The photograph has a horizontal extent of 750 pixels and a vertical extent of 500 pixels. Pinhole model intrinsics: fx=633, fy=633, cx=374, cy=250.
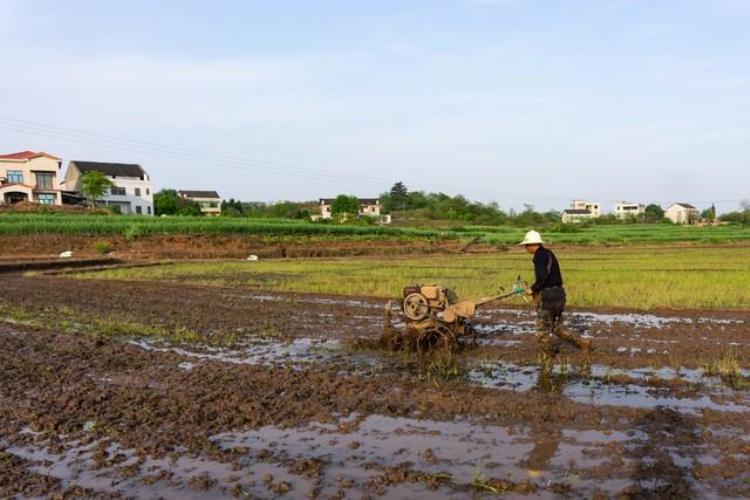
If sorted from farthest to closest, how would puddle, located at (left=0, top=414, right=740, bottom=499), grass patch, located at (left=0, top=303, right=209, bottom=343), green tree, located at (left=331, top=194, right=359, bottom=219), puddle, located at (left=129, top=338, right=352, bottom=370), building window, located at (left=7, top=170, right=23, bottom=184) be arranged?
green tree, located at (left=331, top=194, right=359, bottom=219), building window, located at (left=7, top=170, right=23, bottom=184), grass patch, located at (left=0, top=303, right=209, bottom=343), puddle, located at (left=129, top=338, right=352, bottom=370), puddle, located at (left=0, top=414, right=740, bottom=499)

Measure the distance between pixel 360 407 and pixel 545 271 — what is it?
356 centimetres

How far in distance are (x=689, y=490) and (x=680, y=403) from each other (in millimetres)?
2421

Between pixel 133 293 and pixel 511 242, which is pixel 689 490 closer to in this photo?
pixel 133 293

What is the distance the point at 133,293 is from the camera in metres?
18.3

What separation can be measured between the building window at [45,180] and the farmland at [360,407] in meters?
53.2

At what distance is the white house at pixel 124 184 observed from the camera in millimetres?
A: 68312

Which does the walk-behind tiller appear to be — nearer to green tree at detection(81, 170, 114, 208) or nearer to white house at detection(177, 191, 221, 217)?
green tree at detection(81, 170, 114, 208)

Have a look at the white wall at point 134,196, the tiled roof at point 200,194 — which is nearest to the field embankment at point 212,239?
the white wall at point 134,196

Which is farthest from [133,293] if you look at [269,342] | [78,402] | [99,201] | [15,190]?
[99,201]

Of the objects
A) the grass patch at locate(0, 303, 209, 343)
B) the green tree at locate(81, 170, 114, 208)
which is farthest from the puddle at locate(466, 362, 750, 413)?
the green tree at locate(81, 170, 114, 208)

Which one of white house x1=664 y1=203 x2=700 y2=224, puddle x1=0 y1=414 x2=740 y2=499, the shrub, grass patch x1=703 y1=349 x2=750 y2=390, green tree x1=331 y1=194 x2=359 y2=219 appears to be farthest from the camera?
white house x1=664 y1=203 x2=700 y2=224

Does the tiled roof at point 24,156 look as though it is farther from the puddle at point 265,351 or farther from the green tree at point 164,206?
the puddle at point 265,351

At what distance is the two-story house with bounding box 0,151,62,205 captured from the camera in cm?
5791

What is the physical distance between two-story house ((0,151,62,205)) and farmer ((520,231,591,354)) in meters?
58.7
